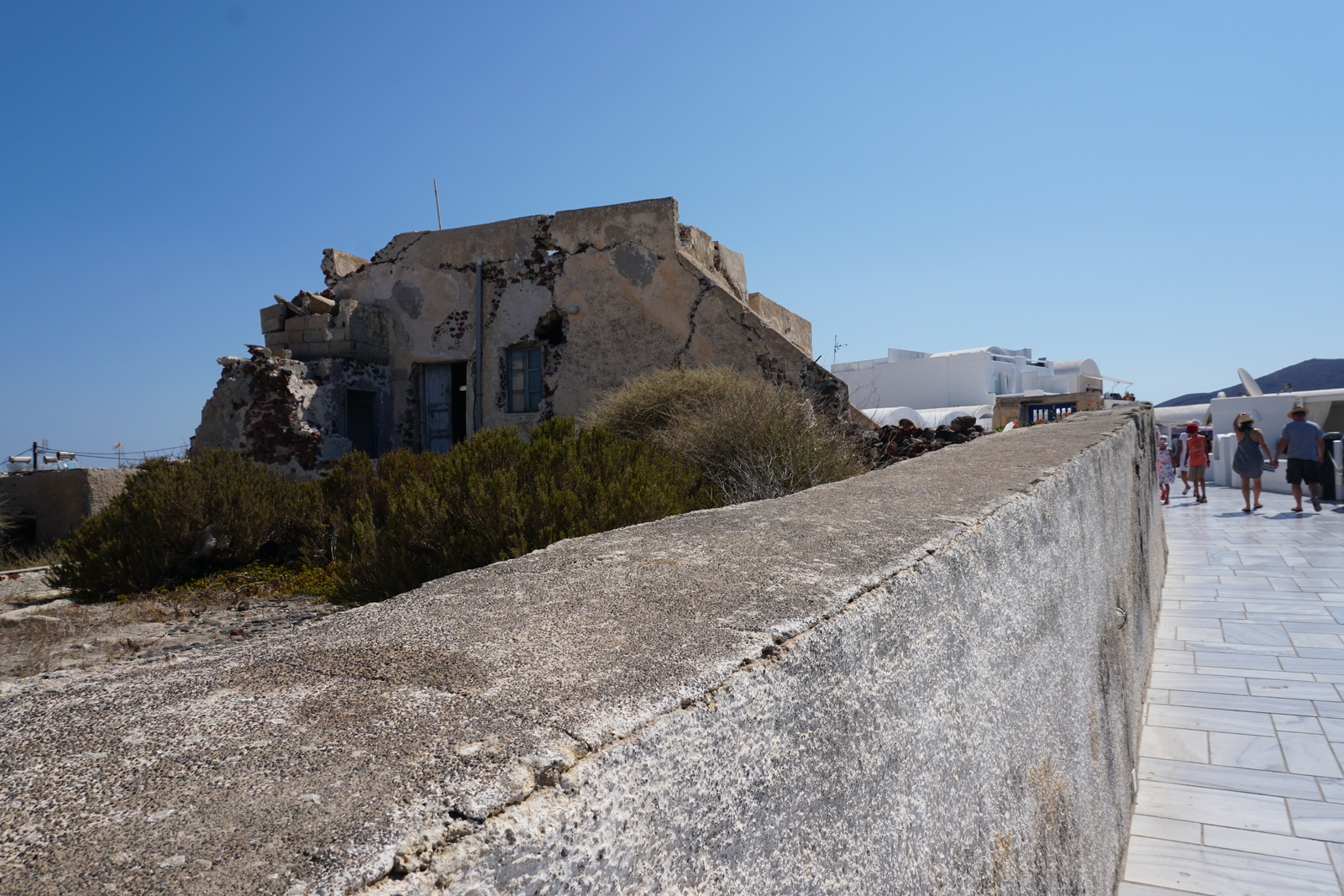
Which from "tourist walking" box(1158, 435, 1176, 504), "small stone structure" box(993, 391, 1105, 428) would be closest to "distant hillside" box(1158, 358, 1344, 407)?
"small stone structure" box(993, 391, 1105, 428)

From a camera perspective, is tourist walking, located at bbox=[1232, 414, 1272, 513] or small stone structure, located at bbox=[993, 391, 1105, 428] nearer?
tourist walking, located at bbox=[1232, 414, 1272, 513]

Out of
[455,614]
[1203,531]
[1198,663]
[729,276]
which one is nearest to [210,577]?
[455,614]

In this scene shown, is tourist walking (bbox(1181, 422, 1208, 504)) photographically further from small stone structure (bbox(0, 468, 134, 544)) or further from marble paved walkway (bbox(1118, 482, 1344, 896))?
small stone structure (bbox(0, 468, 134, 544))

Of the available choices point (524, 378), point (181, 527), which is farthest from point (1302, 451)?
point (181, 527)

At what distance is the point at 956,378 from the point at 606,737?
36.6 metres

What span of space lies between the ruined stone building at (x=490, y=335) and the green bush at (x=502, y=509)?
4.51 metres

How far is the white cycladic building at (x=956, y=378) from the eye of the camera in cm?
3441

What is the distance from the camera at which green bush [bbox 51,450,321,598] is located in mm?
5328

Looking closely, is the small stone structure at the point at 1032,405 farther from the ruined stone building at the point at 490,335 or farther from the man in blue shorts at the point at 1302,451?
the ruined stone building at the point at 490,335

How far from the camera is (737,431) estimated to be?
18.7 feet

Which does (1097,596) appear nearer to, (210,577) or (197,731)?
(197,731)

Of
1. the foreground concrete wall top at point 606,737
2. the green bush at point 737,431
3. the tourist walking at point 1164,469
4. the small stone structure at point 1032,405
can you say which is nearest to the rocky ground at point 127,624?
the green bush at point 737,431

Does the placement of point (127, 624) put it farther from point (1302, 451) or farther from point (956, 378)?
point (956, 378)

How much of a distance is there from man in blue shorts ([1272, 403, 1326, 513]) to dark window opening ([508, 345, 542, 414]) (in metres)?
10.3
